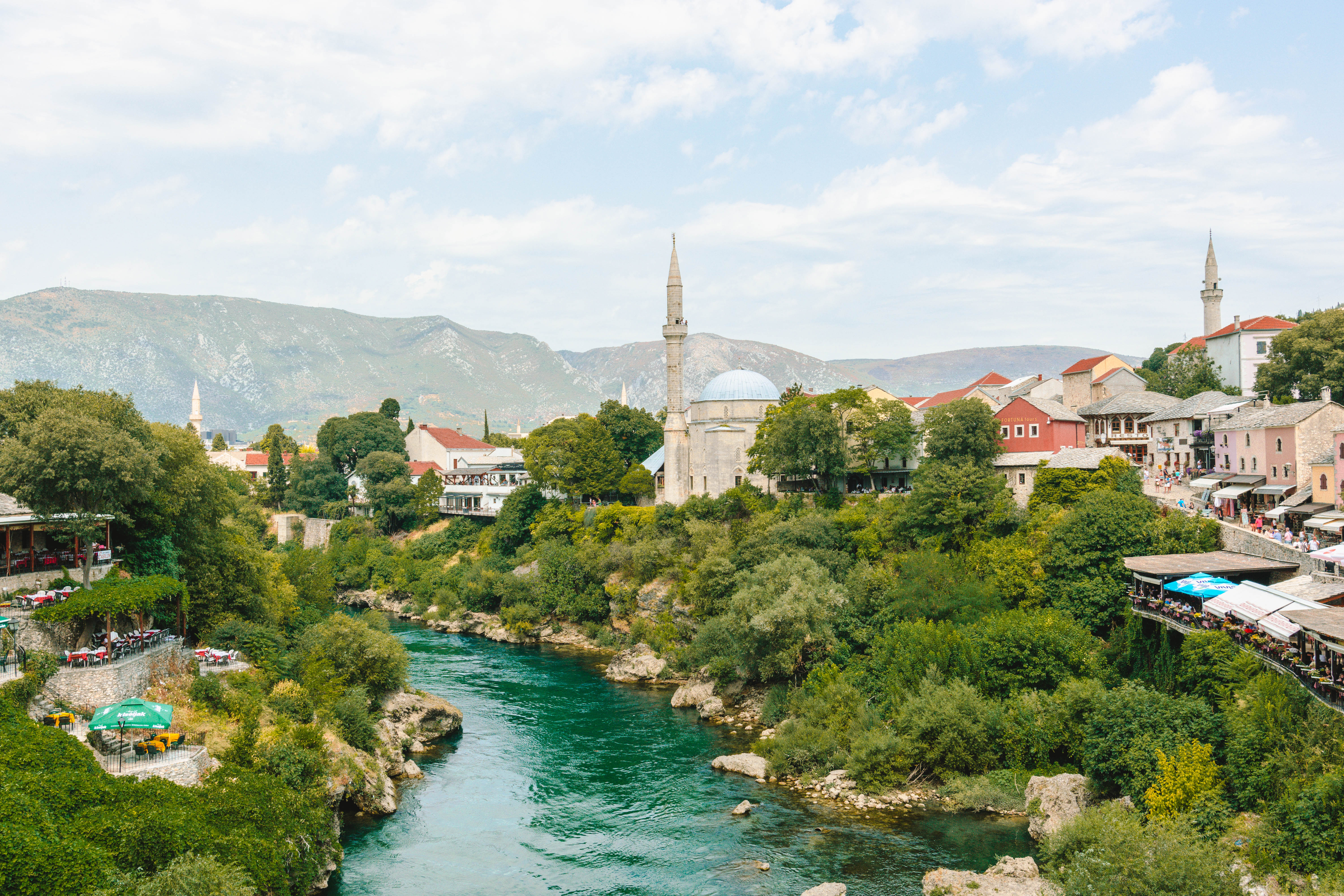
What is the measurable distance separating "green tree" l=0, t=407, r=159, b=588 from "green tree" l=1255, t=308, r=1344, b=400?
152 feet

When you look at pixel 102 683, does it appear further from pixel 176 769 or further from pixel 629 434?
pixel 629 434

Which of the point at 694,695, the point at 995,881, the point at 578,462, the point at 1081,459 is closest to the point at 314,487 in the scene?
the point at 578,462

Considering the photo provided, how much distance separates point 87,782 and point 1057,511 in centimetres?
3409

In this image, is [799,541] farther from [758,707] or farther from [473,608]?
[473,608]

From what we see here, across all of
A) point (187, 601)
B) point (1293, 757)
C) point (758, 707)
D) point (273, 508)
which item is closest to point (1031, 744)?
point (1293, 757)

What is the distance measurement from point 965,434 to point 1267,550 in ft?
49.0

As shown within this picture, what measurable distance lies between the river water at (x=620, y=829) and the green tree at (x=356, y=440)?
52225 mm

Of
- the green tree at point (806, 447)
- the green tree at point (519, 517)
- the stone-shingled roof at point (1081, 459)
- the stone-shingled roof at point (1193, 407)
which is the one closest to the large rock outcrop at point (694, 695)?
the green tree at point (806, 447)

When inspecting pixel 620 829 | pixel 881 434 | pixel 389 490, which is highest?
pixel 881 434

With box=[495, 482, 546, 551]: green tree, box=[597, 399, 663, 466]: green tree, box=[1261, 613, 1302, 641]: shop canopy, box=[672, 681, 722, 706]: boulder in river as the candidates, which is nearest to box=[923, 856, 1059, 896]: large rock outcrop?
box=[1261, 613, 1302, 641]: shop canopy

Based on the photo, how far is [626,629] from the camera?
49.4 m

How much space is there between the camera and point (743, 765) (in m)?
29.7

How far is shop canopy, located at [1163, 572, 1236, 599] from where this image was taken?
2550 centimetres

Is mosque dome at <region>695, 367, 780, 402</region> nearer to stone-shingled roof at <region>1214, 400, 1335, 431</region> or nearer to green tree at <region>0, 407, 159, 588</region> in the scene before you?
stone-shingled roof at <region>1214, 400, 1335, 431</region>
